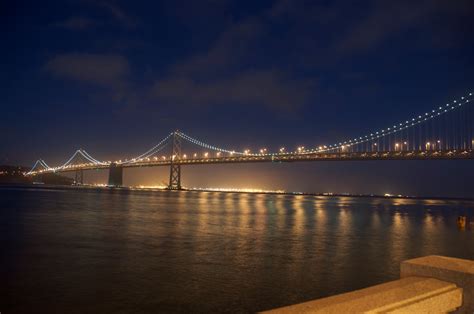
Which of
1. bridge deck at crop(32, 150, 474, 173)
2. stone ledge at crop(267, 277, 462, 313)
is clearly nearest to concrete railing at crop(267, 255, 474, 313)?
stone ledge at crop(267, 277, 462, 313)

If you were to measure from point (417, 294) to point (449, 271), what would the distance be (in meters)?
0.40

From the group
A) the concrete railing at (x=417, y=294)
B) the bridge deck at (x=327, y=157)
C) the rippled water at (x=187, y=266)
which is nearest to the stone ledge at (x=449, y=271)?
the concrete railing at (x=417, y=294)

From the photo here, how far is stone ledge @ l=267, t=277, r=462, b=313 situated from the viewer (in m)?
2.25

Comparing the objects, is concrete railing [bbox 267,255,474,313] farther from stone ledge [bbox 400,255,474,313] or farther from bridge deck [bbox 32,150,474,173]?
bridge deck [bbox 32,150,474,173]

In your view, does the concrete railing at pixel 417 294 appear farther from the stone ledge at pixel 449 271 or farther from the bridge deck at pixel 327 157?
the bridge deck at pixel 327 157

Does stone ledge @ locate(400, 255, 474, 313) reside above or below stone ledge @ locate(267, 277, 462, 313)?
above

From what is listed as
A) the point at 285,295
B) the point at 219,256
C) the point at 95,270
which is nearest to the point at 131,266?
the point at 95,270

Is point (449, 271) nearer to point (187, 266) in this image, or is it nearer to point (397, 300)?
point (397, 300)

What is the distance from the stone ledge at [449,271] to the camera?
8.87ft

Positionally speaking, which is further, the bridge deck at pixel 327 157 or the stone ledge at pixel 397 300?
the bridge deck at pixel 327 157

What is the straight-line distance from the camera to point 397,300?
239 centimetres

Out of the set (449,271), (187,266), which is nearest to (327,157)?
(187,266)

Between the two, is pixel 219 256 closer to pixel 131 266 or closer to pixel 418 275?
pixel 131 266

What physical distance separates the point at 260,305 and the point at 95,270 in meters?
4.04
